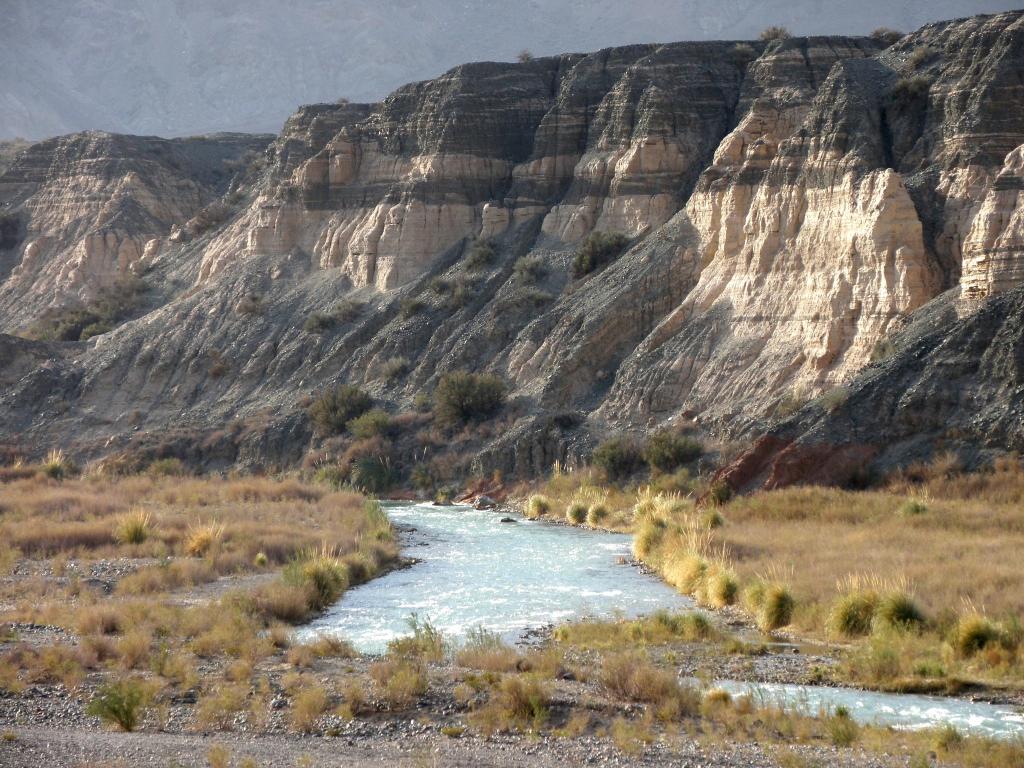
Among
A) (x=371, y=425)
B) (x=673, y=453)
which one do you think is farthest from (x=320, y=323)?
(x=673, y=453)

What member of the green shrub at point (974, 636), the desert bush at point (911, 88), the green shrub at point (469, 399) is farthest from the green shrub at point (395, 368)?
the green shrub at point (974, 636)

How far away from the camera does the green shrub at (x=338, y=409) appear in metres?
48.8

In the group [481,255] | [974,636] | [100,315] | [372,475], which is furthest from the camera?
[100,315]

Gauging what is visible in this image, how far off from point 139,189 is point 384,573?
60.0 meters

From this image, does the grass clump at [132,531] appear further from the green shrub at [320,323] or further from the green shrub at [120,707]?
the green shrub at [320,323]

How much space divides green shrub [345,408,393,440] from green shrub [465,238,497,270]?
9.53 meters

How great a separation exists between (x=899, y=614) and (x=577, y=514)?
60.5 feet

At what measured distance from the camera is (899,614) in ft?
58.6

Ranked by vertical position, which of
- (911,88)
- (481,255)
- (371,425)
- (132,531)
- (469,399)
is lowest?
(132,531)

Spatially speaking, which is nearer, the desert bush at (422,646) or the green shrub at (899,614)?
the desert bush at (422,646)

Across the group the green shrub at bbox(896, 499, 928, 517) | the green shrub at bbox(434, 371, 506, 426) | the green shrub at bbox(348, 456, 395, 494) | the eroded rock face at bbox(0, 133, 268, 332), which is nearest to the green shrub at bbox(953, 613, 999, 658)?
Result: the green shrub at bbox(896, 499, 928, 517)

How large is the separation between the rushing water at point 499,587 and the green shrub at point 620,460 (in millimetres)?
4025

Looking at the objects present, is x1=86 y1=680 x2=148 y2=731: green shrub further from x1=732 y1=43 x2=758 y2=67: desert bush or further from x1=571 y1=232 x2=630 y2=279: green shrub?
x1=732 y1=43 x2=758 y2=67: desert bush

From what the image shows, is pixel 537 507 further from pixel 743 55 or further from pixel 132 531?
pixel 743 55
